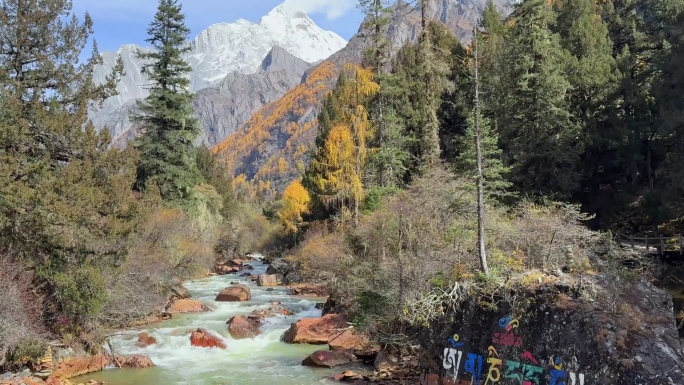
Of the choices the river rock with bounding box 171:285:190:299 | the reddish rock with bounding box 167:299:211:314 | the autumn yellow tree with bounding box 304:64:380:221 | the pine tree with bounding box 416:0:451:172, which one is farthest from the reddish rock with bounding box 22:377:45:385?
the pine tree with bounding box 416:0:451:172

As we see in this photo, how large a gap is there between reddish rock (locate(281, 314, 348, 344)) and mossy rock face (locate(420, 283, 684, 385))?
9.31 meters

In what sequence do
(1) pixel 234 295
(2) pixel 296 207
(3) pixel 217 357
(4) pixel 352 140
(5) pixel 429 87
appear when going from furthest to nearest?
(2) pixel 296 207, (1) pixel 234 295, (5) pixel 429 87, (4) pixel 352 140, (3) pixel 217 357

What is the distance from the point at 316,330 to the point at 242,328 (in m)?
3.44

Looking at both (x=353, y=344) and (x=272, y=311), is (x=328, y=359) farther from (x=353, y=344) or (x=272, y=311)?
(x=272, y=311)

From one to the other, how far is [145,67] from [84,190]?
21860mm

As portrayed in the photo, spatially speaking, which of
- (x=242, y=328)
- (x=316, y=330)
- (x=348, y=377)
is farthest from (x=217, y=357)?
(x=348, y=377)

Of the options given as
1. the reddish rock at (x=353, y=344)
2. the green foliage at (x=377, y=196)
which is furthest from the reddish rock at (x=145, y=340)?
the green foliage at (x=377, y=196)

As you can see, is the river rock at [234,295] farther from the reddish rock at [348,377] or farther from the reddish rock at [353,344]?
the reddish rock at [348,377]

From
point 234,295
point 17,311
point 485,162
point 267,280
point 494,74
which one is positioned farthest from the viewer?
point 267,280

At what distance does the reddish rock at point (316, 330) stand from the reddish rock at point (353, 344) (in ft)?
2.33

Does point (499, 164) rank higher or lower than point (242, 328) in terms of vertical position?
higher

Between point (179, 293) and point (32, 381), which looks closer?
point (32, 381)

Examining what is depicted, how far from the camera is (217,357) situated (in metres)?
19.9

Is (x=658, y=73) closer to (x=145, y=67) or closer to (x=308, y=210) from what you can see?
(x=308, y=210)
